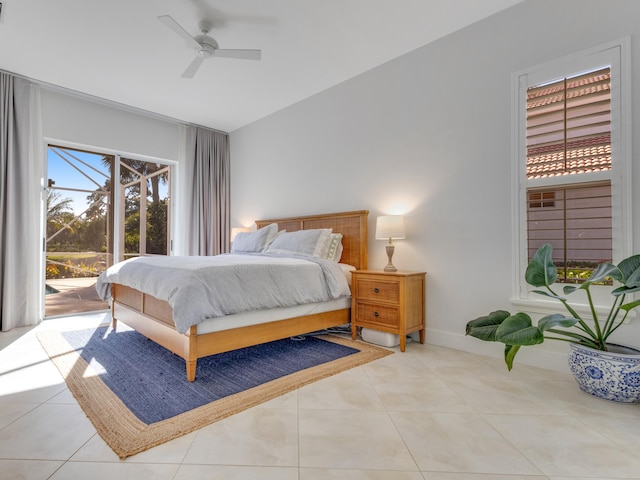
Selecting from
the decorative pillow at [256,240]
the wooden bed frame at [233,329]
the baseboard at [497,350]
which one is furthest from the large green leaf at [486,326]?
the decorative pillow at [256,240]

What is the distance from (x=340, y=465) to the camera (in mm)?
1356

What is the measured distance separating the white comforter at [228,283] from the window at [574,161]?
159 centimetres

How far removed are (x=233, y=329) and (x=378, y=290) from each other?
127 cm

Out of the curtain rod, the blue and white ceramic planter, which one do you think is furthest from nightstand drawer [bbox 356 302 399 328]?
the curtain rod

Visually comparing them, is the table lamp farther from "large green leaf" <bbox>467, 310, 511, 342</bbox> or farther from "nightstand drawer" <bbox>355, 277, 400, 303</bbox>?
"large green leaf" <bbox>467, 310, 511, 342</bbox>

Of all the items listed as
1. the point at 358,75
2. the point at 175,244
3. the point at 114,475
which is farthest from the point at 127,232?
the point at 114,475

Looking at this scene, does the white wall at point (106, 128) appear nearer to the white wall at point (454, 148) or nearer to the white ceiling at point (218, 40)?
the white ceiling at point (218, 40)

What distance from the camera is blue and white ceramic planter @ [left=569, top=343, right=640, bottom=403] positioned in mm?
1839

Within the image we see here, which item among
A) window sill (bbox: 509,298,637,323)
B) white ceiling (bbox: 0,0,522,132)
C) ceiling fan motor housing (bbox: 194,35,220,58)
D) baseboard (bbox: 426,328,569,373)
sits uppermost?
white ceiling (bbox: 0,0,522,132)

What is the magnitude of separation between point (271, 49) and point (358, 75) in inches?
39.9

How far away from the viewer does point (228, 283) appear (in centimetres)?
235

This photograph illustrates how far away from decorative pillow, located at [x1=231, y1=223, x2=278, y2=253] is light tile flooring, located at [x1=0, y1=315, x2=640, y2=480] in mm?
2103

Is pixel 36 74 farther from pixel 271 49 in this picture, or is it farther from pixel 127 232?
pixel 271 49

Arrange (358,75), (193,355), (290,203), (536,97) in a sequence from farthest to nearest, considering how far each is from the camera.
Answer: (290,203) → (358,75) → (536,97) → (193,355)
